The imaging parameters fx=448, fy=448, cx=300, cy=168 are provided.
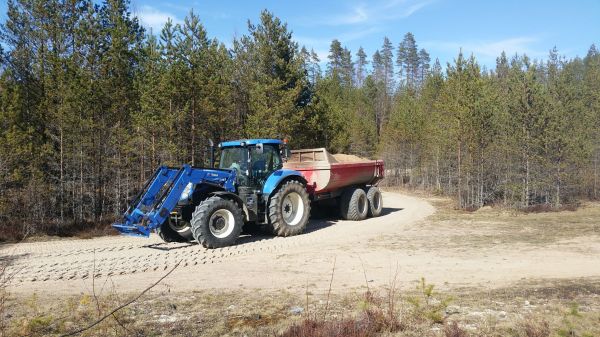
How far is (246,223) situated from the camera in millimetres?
12352

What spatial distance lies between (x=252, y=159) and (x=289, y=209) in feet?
5.73

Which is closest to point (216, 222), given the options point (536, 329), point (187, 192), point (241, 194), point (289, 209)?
point (187, 192)

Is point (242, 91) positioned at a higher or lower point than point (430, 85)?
lower

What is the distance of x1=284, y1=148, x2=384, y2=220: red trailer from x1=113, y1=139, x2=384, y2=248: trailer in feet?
0.10

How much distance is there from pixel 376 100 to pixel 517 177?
39.9 metres

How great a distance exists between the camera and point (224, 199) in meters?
10.3

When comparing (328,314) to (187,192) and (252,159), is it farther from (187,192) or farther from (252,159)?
(252,159)

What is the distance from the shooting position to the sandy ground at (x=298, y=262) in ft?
22.9

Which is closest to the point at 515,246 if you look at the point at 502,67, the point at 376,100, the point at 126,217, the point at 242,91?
the point at 126,217

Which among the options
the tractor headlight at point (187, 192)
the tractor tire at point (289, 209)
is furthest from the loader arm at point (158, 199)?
the tractor tire at point (289, 209)

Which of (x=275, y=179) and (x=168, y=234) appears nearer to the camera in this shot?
(x=168, y=234)

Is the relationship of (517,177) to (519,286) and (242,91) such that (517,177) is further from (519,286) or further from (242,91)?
(519,286)

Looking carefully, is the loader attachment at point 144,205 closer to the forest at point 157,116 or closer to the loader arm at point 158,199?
the loader arm at point 158,199

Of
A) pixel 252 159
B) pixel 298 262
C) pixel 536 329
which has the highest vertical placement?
pixel 252 159
